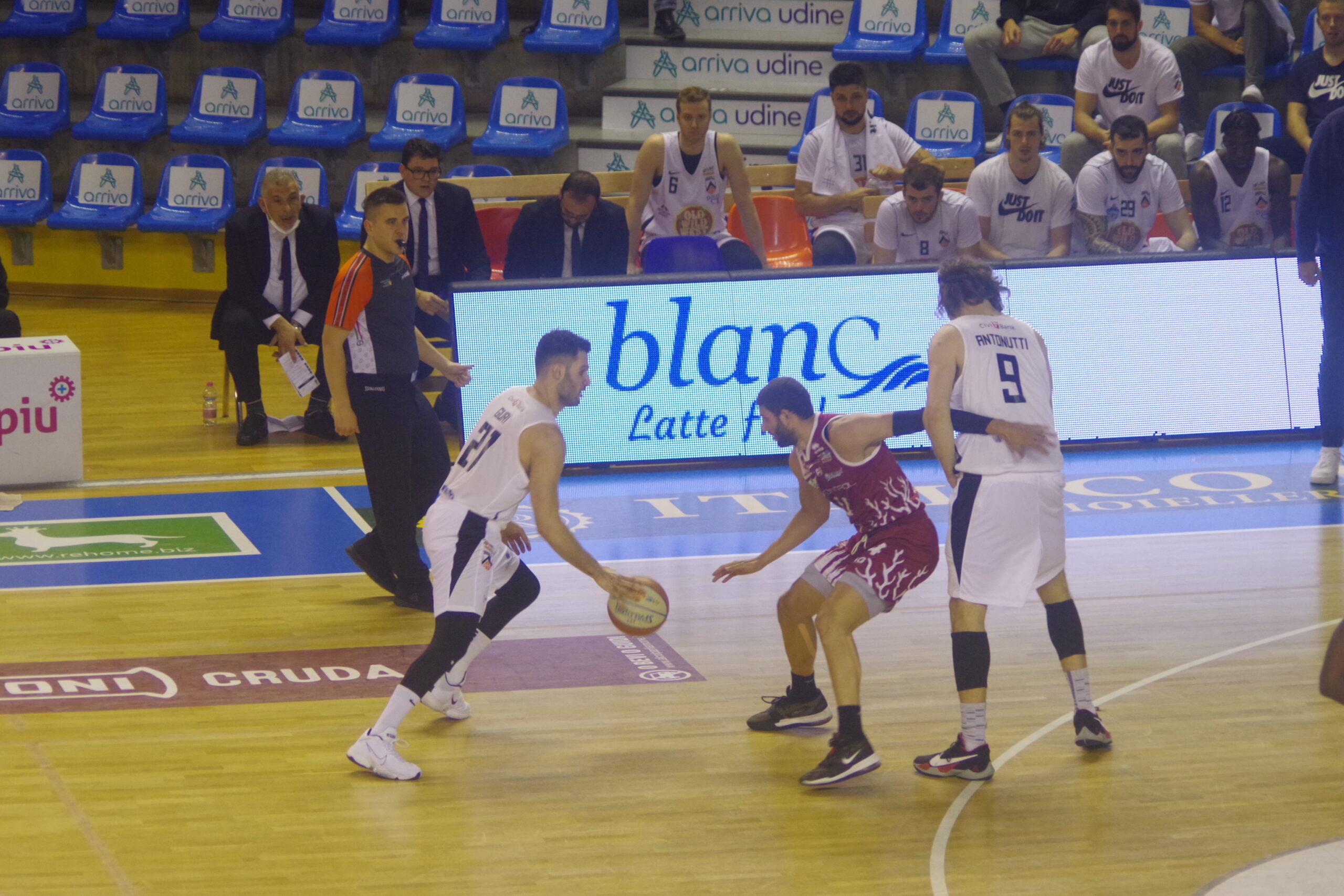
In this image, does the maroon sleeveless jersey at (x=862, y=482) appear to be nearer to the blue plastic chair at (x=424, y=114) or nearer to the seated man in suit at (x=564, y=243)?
the seated man in suit at (x=564, y=243)

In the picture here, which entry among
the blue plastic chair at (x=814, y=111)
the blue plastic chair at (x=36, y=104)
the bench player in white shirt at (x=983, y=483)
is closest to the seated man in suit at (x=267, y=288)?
the blue plastic chair at (x=814, y=111)

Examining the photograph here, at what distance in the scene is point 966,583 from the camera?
5.64 meters

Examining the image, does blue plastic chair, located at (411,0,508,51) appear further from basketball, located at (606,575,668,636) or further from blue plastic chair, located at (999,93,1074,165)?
basketball, located at (606,575,668,636)

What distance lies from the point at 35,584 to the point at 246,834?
3.30m

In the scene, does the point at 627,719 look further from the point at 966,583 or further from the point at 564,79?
the point at 564,79

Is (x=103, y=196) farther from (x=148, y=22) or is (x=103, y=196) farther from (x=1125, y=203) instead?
(x=1125, y=203)

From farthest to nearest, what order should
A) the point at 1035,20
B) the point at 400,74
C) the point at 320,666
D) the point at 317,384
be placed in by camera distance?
the point at 400,74
the point at 1035,20
the point at 317,384
the point at 320,666

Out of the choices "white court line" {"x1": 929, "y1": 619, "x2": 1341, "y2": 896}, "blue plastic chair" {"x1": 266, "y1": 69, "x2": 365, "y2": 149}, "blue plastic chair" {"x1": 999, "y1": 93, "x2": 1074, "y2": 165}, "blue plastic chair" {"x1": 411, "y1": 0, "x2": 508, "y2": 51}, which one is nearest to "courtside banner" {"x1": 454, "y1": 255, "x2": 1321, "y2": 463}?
"blue plastic chair" {"x1": 999, "y1": 93, "x2": 1074, "y2": 165}

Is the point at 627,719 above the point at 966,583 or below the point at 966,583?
below

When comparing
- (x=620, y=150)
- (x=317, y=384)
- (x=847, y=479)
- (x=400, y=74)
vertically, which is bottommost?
(x=847, y=479)

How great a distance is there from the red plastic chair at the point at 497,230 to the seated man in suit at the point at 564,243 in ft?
4.35

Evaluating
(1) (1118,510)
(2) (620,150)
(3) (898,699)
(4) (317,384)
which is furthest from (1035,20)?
(3) (898,699)

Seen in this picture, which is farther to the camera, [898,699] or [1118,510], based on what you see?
[1118,510]

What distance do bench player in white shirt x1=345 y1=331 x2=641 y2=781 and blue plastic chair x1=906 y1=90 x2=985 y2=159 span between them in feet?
27.4
